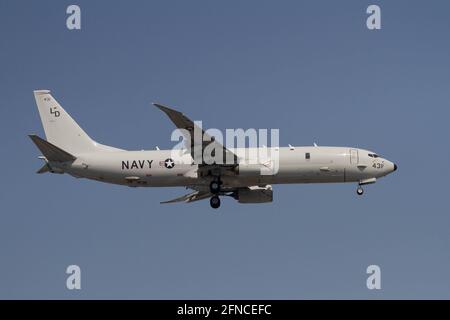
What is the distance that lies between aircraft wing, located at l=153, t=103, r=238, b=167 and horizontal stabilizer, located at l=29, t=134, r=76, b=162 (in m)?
10.2

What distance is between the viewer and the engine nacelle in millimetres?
77000

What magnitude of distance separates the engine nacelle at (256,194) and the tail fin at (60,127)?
43.3ft

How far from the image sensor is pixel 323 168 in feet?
238

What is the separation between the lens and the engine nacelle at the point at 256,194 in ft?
253

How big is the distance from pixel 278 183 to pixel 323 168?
3.88m

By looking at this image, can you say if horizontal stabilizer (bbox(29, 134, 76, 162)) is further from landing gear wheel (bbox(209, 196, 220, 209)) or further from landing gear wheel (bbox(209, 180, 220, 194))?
landing gear wheel (bbox(209, 196, 220, 209))

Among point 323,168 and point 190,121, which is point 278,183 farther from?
point 190,121

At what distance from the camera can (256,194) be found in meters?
77.2

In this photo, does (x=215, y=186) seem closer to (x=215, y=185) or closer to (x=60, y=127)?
(x=215, y=185)

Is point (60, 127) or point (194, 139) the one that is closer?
point (194, 139)

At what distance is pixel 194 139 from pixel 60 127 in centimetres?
1313

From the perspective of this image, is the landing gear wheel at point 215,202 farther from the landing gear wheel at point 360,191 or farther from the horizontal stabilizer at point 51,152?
the horizontal stabilizer at point 51,152

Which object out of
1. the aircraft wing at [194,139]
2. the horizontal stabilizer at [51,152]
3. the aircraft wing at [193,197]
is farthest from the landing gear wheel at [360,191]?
the horizontal stabilizer at [51,152]

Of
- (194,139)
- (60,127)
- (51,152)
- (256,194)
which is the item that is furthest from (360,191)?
(60,127)
